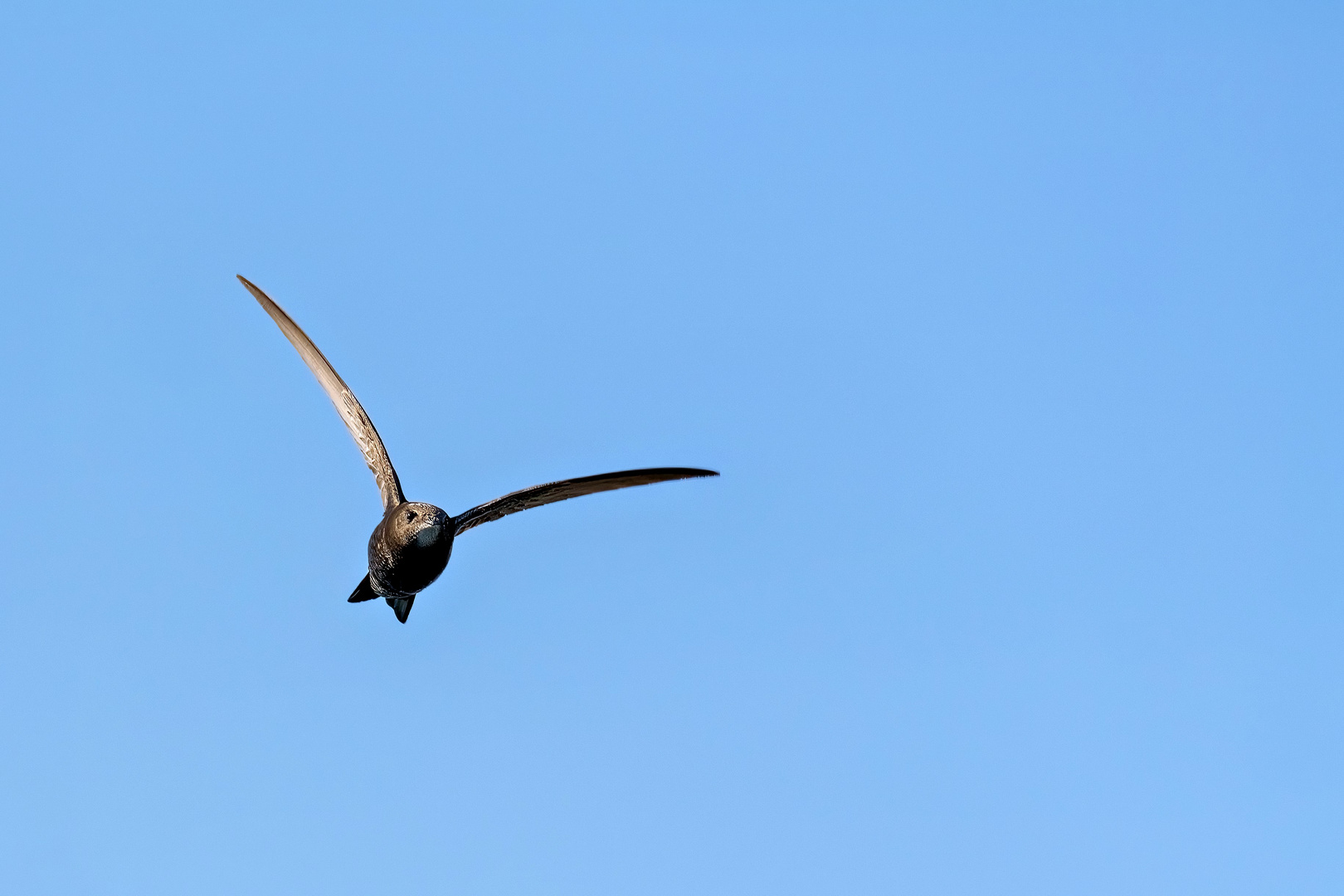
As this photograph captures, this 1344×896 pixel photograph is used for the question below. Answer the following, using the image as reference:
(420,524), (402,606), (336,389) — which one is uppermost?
(336,389)

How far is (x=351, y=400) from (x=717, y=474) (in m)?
5.78

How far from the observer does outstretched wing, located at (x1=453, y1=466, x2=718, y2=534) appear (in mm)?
17375

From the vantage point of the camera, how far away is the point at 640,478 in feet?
57.3

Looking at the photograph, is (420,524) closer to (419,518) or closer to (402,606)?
(419,518)

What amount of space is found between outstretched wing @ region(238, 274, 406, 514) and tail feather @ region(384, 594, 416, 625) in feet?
5.51

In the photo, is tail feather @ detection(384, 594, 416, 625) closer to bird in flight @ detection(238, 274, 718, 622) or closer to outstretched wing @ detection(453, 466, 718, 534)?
bird in flight @ detection(238, 274, 718, 622)

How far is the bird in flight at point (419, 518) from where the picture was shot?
17.2 m

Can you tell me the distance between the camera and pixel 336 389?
64.3 ft

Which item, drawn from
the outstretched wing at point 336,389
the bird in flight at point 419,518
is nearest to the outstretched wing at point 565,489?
the bird in flight at point 419,518

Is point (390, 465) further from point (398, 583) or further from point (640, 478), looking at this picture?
point (640, 478)

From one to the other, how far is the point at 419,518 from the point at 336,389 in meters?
3.36

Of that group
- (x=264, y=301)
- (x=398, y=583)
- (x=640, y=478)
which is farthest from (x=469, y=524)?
(x=264, y=301)

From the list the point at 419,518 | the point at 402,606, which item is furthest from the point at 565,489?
the point at 402,606

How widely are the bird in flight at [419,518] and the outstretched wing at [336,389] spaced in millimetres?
17
